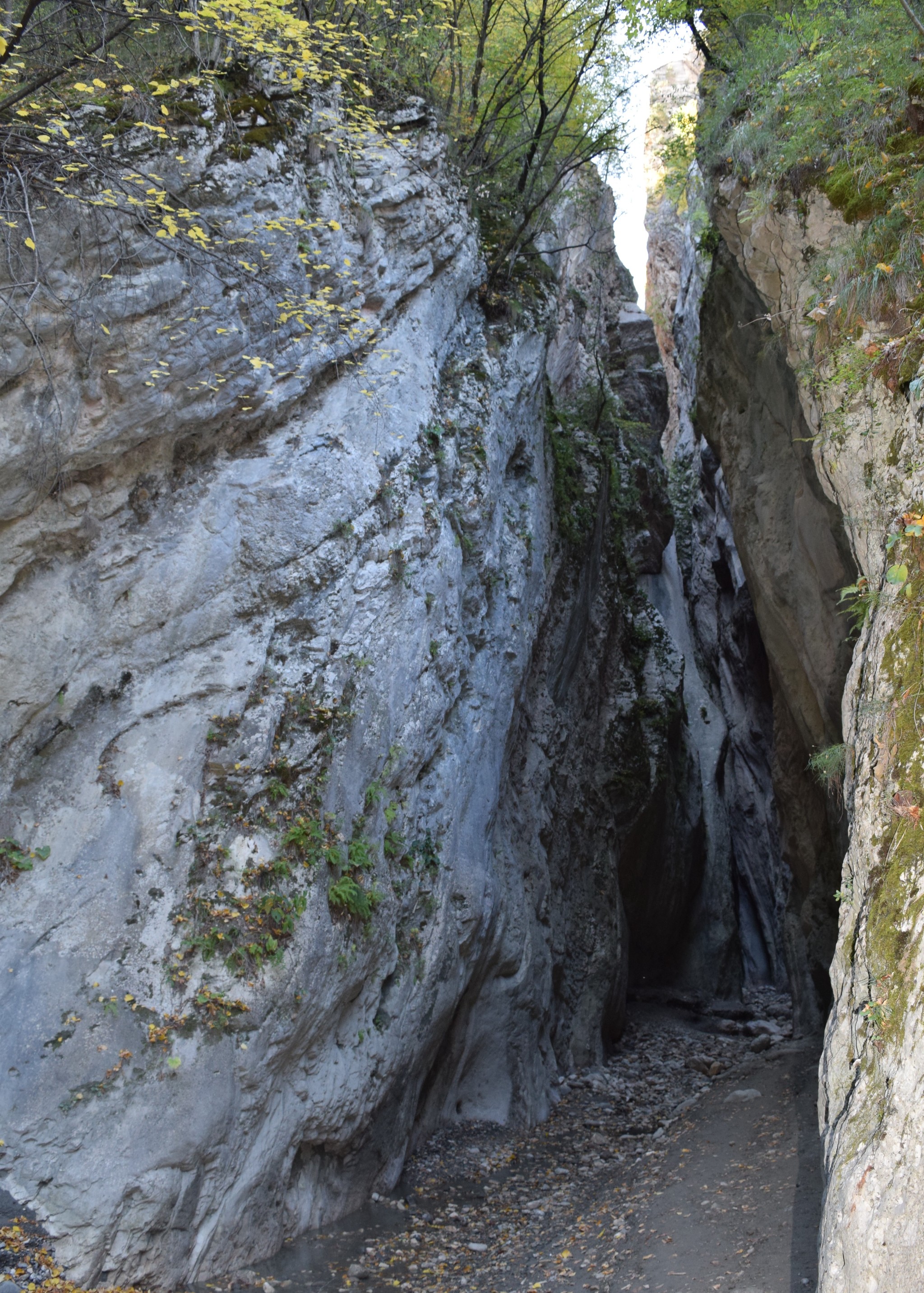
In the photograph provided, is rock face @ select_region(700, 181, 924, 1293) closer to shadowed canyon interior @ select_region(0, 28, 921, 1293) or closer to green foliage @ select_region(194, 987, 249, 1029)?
shadowed canyon interior @ select_region(0, 28, 921, 1293)

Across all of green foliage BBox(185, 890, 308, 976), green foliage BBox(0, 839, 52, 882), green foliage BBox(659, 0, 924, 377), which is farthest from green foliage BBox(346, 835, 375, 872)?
green foliage BBox(659, 0, 924, 377)

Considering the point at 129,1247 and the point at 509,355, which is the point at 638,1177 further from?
the point at 509,355

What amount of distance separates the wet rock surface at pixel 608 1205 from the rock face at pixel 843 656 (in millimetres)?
2024

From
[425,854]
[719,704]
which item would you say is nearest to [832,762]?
[425,854]

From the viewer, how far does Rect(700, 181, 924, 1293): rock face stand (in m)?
3.83

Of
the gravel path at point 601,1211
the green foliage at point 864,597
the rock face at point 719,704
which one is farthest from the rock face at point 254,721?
the rock face at point 719,704

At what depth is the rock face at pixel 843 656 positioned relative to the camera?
151 inches

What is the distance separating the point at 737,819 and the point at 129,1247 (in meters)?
22.6

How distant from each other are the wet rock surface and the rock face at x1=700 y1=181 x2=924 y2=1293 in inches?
79.7

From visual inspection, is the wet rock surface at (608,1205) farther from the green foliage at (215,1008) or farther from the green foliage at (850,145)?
the green foliage at (850,145)

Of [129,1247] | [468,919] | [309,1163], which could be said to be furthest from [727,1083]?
[129,1247]

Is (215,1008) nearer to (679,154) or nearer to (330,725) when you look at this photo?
(330,725)

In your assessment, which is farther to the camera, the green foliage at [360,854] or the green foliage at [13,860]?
the green foliage at [360,854]

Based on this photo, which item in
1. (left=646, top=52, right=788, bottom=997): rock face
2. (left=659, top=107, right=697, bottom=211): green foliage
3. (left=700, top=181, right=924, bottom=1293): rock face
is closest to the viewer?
(left=700, top=181, right=924, bottom=1293): rock face
